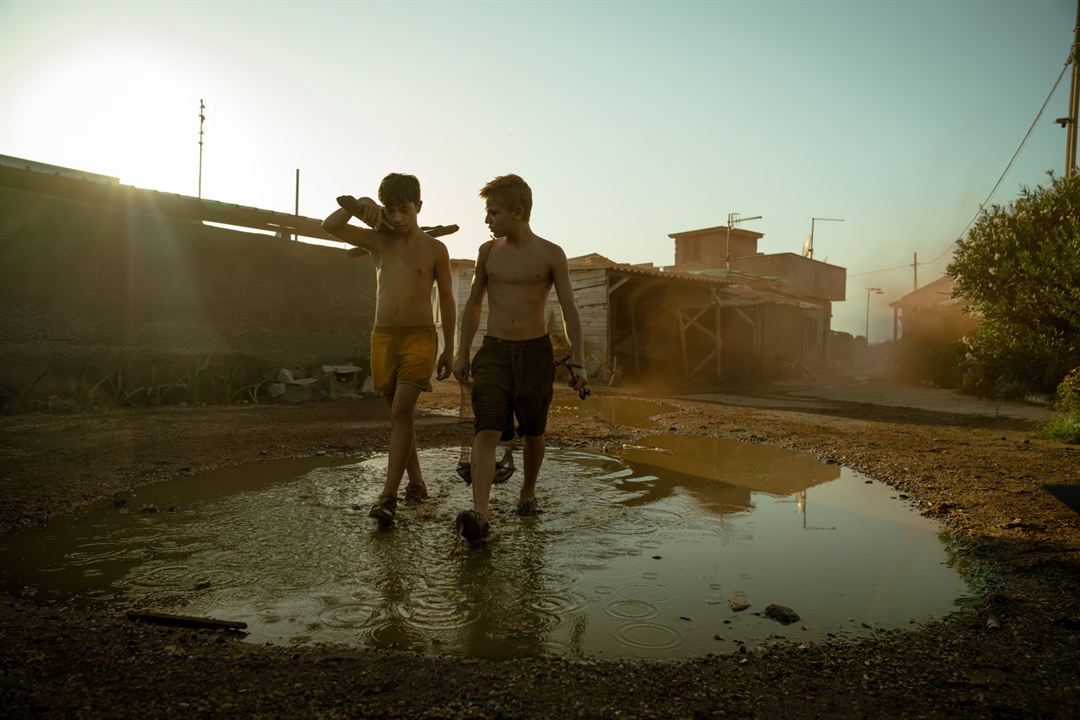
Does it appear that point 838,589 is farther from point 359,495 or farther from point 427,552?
point 359,495

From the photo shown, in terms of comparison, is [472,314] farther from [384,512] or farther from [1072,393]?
[1072,393]

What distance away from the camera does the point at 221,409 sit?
823 centimetres

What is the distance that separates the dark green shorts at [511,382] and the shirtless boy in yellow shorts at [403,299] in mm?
264

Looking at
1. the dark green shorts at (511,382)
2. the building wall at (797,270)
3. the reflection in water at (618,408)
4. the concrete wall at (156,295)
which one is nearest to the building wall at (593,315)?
the reflection in water at (618,408)

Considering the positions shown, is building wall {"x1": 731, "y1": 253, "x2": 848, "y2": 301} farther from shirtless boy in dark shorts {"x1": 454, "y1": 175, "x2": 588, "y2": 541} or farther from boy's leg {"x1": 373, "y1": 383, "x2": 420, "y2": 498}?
boy's leg {"x1": 373, "y1": 383, "x2": 420, "y2": 498}

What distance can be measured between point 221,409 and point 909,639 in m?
8.21

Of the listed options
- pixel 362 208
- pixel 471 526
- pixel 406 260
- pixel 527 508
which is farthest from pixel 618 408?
pixel 471 526

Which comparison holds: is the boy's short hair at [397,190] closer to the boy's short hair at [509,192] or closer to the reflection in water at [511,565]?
the boy's short hair at [509,192]

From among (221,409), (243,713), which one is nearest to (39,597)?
(243,713)

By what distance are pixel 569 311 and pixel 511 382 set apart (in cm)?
51

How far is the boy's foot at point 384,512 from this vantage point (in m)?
3.15

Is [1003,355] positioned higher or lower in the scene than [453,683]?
higher

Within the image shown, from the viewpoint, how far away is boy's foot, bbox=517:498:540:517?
3471mm

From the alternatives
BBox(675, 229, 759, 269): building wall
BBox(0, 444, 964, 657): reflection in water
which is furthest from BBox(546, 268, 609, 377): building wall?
BBox(675, 229, 759, 269): building wall
